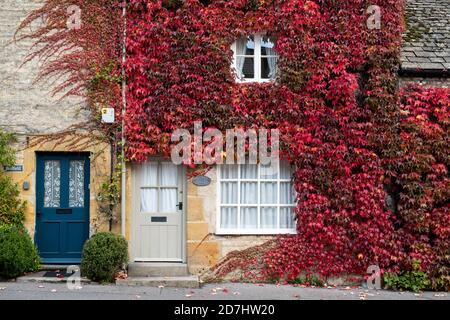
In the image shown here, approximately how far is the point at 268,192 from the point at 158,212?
230cm

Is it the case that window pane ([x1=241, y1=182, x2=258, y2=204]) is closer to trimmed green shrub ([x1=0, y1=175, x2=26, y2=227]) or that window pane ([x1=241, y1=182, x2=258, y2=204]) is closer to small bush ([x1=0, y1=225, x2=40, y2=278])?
small bush ([x1=0, y1=225, x2=40, y2=278])

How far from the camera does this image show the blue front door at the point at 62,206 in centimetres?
1029

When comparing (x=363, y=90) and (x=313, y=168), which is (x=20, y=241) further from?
(x=363, y=90)

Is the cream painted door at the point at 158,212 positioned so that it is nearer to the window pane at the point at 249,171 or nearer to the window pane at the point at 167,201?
the window pane at the point at 167,201

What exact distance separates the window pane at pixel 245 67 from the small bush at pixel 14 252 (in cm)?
534

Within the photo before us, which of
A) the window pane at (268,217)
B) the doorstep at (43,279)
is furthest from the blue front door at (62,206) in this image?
the window pane at (268,217)

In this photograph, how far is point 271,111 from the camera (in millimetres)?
10281

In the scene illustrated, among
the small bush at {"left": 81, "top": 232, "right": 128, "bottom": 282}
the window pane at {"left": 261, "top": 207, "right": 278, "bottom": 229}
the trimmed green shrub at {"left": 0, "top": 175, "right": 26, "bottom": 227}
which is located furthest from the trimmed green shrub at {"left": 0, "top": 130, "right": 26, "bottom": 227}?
the window pane at {"left": 261, "top": 207, "right": 278, "bottom": 229}

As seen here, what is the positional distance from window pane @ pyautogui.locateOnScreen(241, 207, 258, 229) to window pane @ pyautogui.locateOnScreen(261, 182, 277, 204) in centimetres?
29

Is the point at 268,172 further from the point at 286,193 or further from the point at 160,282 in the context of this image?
the point at 160,282

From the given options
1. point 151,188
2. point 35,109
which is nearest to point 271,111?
point 151,188

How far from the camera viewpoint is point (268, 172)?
1050 centimetres

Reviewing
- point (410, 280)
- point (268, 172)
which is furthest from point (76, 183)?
point (410, 280)

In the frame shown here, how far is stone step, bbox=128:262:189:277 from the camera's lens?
987 centimetres
